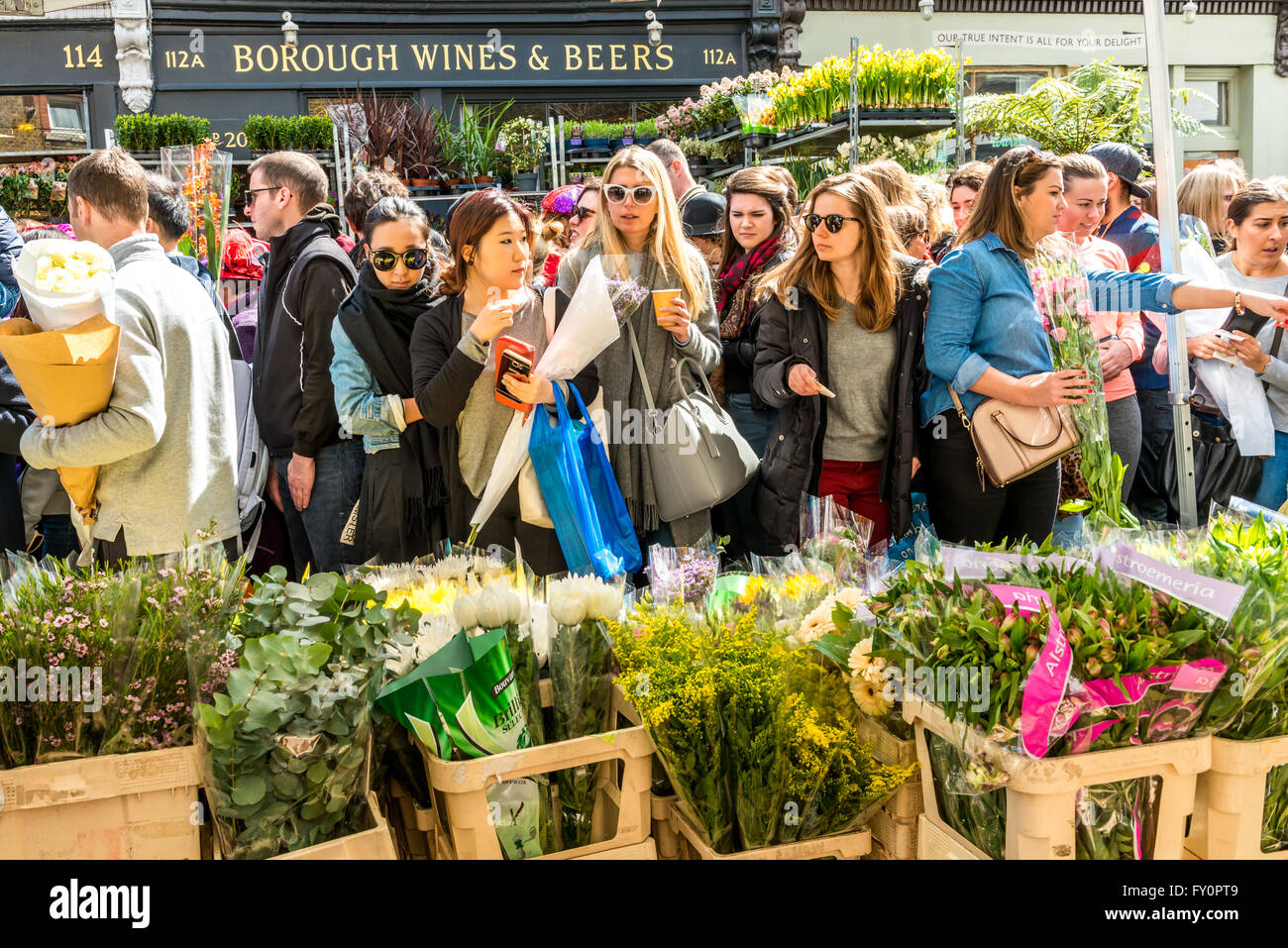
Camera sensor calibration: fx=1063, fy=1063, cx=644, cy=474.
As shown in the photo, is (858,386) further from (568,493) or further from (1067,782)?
(1067,782)

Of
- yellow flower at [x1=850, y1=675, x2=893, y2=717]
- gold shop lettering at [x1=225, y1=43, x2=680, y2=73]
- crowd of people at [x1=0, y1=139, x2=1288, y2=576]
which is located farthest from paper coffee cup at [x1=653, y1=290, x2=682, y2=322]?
gold shop lettering at [x1=225, y1=43, x2=680, y2=73]

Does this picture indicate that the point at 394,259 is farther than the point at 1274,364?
No

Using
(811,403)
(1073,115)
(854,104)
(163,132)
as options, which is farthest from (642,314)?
(163,132)

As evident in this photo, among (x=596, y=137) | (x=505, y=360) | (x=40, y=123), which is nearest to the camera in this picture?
(x=505, y=360)

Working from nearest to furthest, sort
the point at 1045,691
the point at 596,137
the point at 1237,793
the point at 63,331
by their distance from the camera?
the point at 1045,691, the point at 1237,793, the point at 63,331, the point at 596,137

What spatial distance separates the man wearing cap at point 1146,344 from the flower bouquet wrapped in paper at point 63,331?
3.52 metres

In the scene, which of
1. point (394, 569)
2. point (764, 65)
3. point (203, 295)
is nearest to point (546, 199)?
point (203, 295)

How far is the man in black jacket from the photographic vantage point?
10.3 feet

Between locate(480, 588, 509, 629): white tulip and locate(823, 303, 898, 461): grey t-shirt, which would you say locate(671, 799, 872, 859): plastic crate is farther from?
locate(823, 303, 898, 461): grey t-shirt

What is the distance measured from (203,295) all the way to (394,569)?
40.0 inches

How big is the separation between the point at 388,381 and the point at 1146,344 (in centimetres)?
287

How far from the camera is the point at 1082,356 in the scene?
2789mm

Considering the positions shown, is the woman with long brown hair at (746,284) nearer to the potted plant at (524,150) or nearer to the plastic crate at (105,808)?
the plastic crate at (105,808)
